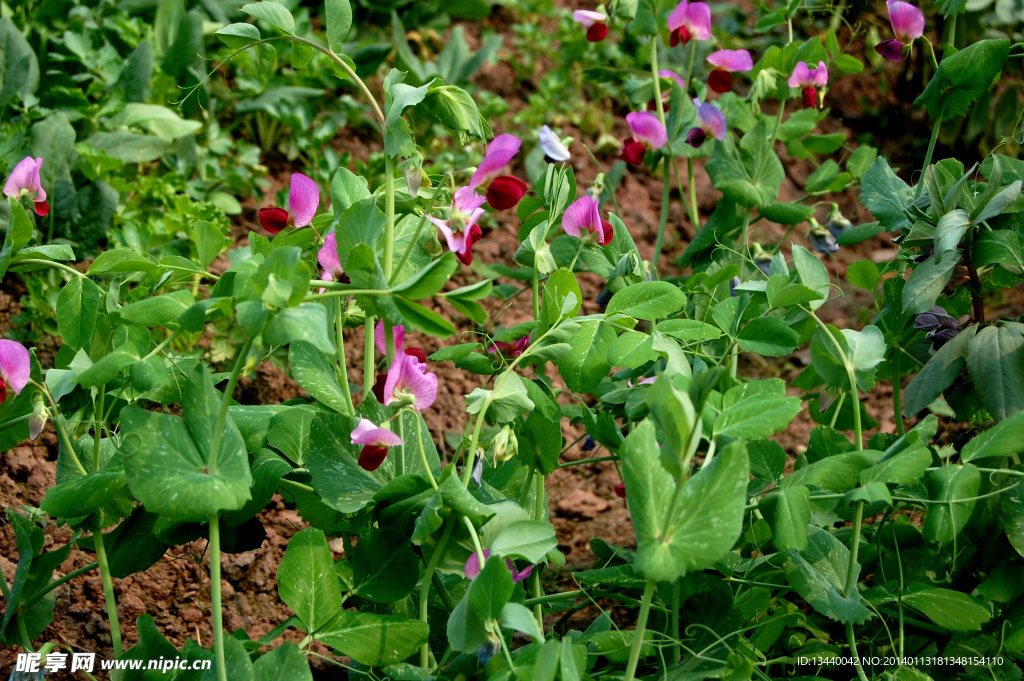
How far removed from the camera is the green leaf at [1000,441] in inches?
37.2

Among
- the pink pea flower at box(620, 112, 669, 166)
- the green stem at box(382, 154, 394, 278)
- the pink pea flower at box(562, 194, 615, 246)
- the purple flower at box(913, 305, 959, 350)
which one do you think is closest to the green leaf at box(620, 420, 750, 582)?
the green stem at box(382, 154, 394, 278)

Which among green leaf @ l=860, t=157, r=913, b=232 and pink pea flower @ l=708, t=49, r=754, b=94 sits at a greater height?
pink pea flower @ l=708, t=49, r=754, b=94

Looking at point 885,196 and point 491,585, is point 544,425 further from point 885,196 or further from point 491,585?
point 885,196

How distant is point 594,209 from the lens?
117 cm

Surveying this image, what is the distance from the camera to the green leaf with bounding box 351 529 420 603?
98cm

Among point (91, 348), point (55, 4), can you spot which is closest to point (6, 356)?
point (91, 348)

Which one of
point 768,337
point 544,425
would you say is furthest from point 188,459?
point 768,337

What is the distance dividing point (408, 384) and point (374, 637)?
0.89ft

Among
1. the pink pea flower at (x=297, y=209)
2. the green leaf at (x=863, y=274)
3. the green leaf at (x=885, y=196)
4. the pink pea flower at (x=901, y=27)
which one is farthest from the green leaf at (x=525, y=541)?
the pink pea flower at (x=901, y=27)

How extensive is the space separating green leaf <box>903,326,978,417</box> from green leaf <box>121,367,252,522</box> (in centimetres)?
83

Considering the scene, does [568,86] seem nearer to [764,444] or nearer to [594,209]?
[594,209]

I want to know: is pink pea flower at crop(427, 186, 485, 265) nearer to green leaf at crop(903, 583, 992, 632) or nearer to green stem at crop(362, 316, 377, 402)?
green stem at crop(362, 316, 377, 402)

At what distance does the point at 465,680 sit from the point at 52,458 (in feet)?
3.16

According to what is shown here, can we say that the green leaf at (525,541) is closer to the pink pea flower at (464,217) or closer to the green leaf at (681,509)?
the green leaf at (681,509)
